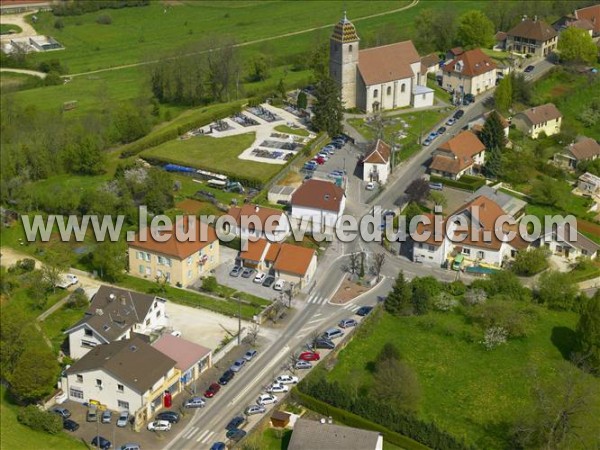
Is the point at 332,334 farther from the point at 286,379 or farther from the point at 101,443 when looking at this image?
the point at 101,443

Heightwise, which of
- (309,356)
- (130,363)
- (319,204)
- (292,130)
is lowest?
(309,356)

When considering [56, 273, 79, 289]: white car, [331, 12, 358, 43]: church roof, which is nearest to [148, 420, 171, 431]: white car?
[56, 273, 79, 289]: white car

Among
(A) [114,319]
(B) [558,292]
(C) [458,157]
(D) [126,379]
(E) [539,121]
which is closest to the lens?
(D) [126,379]

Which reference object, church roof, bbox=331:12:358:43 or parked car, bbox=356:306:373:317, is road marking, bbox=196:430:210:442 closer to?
parked car, bbox=356:306:373:317

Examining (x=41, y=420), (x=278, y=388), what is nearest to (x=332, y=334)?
(x=278, y=388)

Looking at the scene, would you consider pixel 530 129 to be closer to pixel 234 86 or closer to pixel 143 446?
pixel 234 86

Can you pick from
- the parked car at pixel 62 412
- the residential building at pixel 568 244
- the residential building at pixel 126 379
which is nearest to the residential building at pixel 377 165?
the residential building at pixel 568 244
